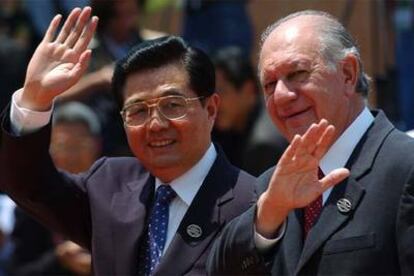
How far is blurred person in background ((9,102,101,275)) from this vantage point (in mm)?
6297

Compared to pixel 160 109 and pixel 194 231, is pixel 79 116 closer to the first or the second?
pixel 160 109

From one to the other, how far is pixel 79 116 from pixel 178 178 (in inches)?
85.6

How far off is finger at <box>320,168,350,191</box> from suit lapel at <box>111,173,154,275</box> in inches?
34.9

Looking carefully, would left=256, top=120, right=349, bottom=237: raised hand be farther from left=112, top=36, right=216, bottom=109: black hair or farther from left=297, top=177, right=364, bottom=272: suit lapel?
left=112, top=36, right=216, bottom=109: black hair

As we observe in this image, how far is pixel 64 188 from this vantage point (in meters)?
4.42

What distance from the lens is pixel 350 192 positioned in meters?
3.78

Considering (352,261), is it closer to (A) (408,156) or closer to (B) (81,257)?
(A) (408,156)

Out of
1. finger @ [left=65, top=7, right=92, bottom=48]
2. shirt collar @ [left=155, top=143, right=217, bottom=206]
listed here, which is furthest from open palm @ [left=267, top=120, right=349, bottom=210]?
finger @ [left=65, top=7, right=92, bottom=48]

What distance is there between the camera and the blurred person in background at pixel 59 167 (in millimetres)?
6297

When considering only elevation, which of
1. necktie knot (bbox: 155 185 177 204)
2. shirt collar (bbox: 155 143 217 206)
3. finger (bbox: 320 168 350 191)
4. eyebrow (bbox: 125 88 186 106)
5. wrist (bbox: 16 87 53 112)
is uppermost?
finger (bbox: 320 168 350 191)

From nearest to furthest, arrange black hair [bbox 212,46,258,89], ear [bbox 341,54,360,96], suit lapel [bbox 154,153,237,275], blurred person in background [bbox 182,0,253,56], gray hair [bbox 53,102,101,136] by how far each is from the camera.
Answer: ear [bbox 341,54,360,96] → suit lapel [bbox 154,153,237,275] → gray hair [bbox 53,102,101,136] → black hair [bbox 212,46,258,89] → blurred person in background [bbox 182,0,253,56]

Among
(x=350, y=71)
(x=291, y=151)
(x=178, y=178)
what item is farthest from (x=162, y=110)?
(x=291, y=151)

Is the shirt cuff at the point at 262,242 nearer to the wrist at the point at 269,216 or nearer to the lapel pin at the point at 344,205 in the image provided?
the wrist at the point at 269,216

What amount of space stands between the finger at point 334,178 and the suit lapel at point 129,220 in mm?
886
